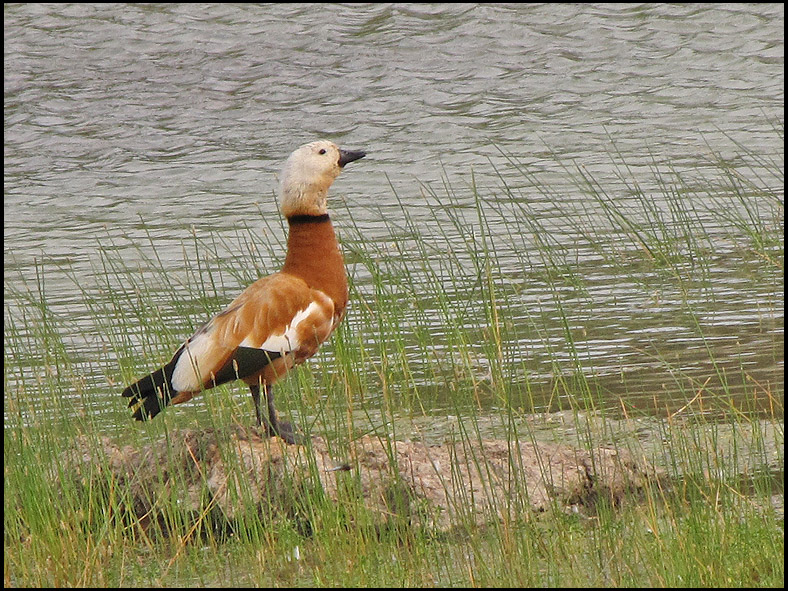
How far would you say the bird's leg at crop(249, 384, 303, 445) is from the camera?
4863 millimetres

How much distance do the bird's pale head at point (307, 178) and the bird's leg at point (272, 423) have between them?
2.44 feet

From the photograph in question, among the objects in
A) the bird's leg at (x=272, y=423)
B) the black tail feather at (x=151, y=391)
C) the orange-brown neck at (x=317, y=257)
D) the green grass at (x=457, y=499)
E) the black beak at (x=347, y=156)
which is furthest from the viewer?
the black beak at (x=347, y=156)

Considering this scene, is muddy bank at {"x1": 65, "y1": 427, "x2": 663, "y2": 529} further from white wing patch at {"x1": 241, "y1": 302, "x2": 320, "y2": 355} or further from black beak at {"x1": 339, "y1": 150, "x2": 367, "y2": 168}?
black beak at {"x1": 339, "y1": 150, "x2": 367, "y2": 168}

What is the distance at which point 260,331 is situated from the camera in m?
4.95

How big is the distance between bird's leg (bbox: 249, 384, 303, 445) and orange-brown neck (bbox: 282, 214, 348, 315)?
45cm

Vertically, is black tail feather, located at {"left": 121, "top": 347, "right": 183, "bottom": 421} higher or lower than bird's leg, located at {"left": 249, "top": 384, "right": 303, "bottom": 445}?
higher

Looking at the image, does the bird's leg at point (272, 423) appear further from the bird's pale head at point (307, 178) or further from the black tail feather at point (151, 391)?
the bird's pale head at point (307, 178)

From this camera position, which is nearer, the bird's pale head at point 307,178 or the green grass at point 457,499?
the green grass at point 457,499

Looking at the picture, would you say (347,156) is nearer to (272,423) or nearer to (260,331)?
(260,331)

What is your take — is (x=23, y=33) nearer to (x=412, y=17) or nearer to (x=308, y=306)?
(x=412, y=17)

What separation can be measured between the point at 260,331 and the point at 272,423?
1.17 feet

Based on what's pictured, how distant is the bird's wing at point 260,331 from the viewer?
4.88m

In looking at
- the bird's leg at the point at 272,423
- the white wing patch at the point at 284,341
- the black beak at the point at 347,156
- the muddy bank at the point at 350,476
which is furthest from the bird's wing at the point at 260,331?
the black beak at the point at 347,156

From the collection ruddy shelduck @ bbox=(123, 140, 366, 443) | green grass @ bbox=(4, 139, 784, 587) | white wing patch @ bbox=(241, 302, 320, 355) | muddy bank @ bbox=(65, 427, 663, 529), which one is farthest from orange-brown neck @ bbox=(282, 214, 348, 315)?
muddy bank @ bbox=(65, 427, 663, 529)
